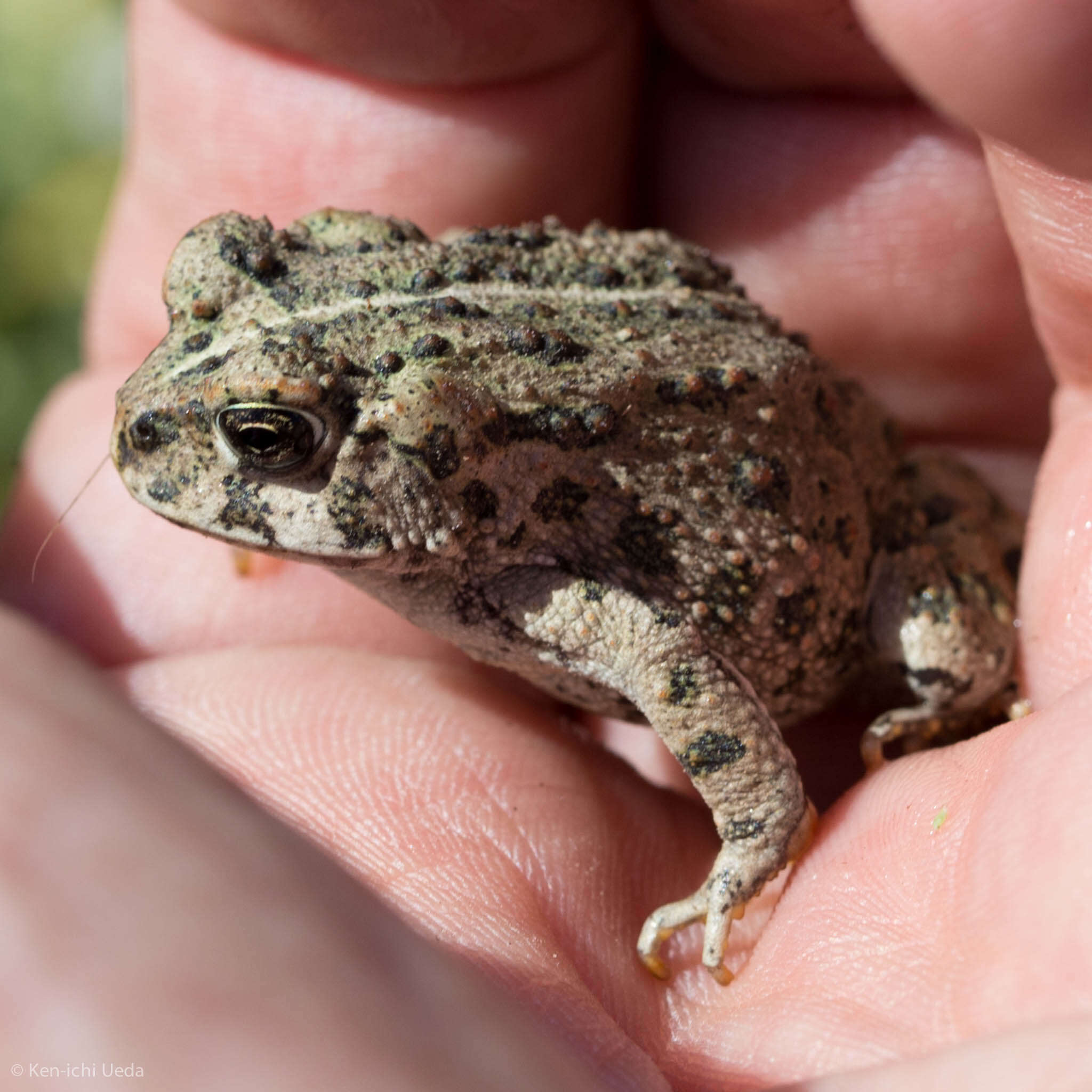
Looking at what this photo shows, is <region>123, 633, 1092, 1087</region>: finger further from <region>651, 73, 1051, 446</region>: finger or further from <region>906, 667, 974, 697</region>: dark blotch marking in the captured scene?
<region>651, 73, 1051, 446</region>: finger

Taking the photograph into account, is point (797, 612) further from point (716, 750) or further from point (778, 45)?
point (778, 45)

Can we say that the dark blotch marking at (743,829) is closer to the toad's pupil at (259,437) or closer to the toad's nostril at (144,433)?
the toad's pupil at (259,437)

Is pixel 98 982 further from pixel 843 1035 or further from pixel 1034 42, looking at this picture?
pixel 1034 42

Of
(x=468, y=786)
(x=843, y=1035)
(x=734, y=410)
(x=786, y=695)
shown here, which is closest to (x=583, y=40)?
(x=734, y=410)

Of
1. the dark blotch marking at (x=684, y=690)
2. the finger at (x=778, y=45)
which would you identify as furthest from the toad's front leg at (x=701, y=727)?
the finger at (x=778, y=45)

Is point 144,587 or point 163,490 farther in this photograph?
point 144,587

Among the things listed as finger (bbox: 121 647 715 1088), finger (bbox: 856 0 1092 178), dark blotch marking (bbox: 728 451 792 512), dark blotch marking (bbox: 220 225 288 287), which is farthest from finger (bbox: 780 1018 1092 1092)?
dark blotch marking (bbox: 220 225 288 287)

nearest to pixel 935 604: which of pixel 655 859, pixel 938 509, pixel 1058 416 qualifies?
pixel 938 509
